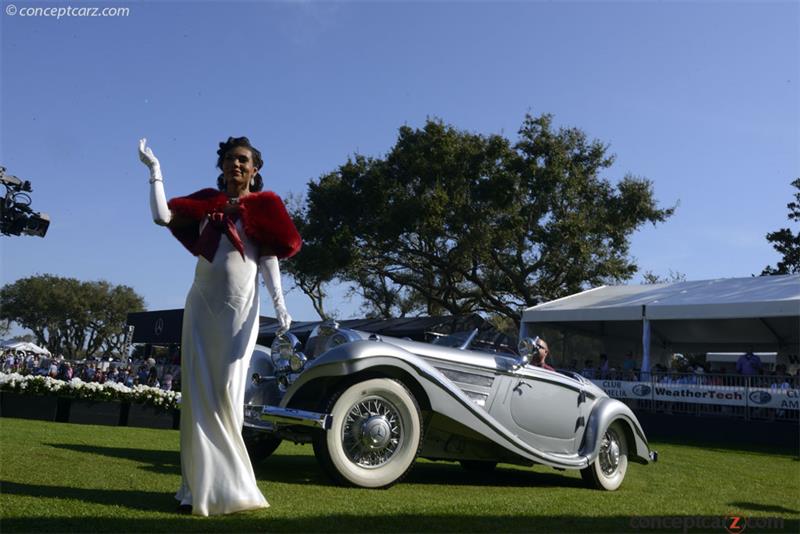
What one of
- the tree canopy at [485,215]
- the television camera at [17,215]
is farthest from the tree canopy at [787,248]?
the television camera at [17,215]

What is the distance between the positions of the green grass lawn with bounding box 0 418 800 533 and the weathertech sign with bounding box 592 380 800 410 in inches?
252

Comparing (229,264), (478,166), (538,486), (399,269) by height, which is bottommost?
(538,486)

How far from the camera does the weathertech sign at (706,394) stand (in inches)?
582

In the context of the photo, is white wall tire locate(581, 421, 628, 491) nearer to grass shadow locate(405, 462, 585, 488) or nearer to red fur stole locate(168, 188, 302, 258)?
grass shadow locate(405, 462, 585, 488)

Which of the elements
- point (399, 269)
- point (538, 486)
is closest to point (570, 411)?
point (538, 486)

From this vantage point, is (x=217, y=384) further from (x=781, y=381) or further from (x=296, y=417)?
(x=781, y=381)

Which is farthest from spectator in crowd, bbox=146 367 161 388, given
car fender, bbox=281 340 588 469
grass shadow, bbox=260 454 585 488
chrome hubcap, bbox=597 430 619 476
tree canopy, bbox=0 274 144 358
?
tree canopy, bbox=0 274 144 358

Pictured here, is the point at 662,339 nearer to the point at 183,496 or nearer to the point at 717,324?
the point at 717,324

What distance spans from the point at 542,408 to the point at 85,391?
7.72 m

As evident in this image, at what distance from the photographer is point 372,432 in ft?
18.3

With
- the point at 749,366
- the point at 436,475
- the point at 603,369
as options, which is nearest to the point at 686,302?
the point at 749,366

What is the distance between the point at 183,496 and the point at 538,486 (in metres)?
3.56

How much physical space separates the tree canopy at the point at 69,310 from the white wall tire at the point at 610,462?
57725mm

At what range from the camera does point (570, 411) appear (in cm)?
686
